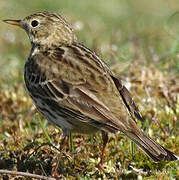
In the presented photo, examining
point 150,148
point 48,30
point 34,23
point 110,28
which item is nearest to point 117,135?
point 150,148

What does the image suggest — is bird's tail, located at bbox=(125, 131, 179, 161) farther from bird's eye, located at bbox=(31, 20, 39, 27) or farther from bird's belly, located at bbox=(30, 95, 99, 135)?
bird's eye, located at bbox=(31, 20, 39, 27)

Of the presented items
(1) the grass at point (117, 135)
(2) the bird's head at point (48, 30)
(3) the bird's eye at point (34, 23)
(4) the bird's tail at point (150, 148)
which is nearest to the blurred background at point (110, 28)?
(1) the grass at point (117, 135)

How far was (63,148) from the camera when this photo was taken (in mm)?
5055

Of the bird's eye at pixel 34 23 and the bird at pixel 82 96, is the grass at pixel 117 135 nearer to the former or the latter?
the bird at pixel 82 96

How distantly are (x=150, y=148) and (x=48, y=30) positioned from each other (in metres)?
2.03

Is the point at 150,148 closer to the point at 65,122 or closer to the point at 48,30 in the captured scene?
the point at 65,122

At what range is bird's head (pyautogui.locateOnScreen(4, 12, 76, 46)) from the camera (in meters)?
5.79

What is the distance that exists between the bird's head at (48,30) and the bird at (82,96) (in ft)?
0.47

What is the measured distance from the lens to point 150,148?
458 centimetres

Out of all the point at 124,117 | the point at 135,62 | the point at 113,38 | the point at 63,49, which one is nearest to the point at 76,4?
the point at 113,38

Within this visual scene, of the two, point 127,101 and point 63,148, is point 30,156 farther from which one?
point 127,101

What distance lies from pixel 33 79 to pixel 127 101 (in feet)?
3.30

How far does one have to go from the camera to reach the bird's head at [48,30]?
5.79 m

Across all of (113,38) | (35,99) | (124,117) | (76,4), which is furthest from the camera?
(76,4)
